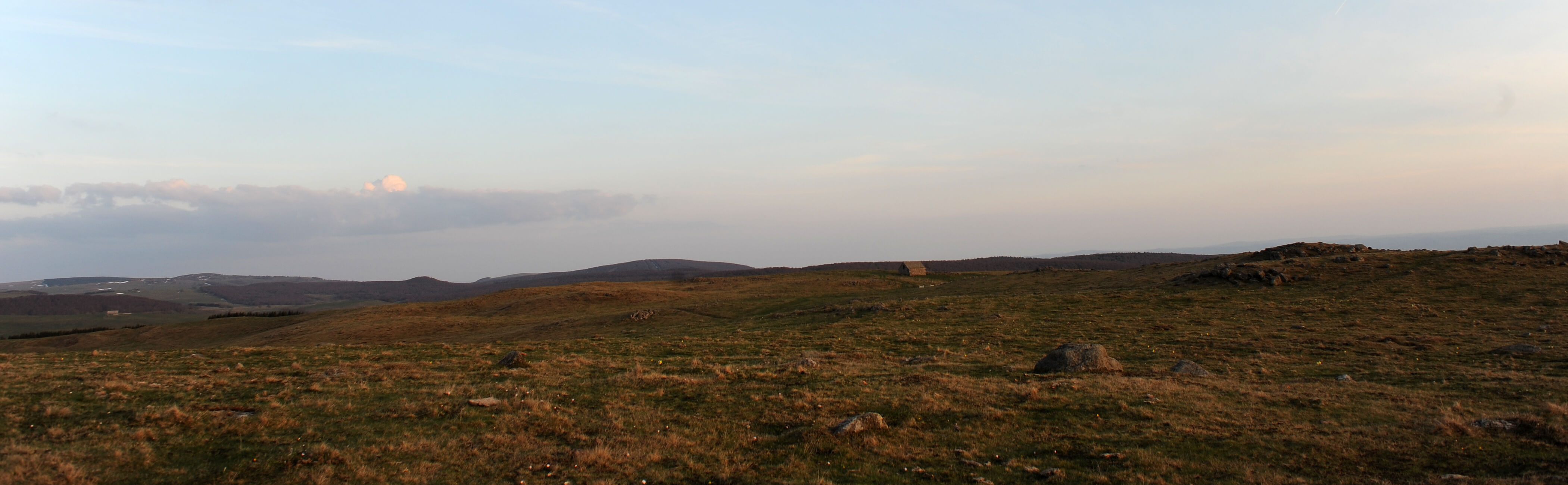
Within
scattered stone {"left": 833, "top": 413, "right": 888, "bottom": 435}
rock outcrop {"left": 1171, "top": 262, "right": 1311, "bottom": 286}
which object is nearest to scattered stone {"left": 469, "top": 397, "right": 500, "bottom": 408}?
scattered stone {"left": 833, "top": 413, "right": 888, "bottom": 435}

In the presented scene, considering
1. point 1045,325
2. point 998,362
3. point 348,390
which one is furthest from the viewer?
point 1045,325

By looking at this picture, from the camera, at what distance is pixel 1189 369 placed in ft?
59.5

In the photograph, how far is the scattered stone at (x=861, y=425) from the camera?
481 inches

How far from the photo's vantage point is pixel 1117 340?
25453 mm

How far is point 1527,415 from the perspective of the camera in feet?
39.0

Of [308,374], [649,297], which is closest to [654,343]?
[308,374]

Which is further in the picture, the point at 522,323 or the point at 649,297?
the point at 649,297

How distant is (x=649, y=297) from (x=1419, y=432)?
5920 centimetres

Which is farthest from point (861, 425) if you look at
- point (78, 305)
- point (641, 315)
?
point (78, 305)

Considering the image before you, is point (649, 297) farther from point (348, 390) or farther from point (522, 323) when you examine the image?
point (348, 390)

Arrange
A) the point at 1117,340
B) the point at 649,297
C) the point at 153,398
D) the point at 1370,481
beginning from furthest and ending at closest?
the point at 649,297, the point at 1117,340, the point at 153,398, the point at 1370,481

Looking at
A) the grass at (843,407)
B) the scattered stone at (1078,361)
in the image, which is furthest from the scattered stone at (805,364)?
the scattered stone at (1078,361)

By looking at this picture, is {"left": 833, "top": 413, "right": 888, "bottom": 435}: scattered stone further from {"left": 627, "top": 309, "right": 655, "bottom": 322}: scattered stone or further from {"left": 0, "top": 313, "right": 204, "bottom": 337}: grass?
{"left": 0, "top": 313, "right": 204, "bottom": 337}: grass

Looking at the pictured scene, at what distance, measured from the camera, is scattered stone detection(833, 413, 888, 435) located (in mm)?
12227
